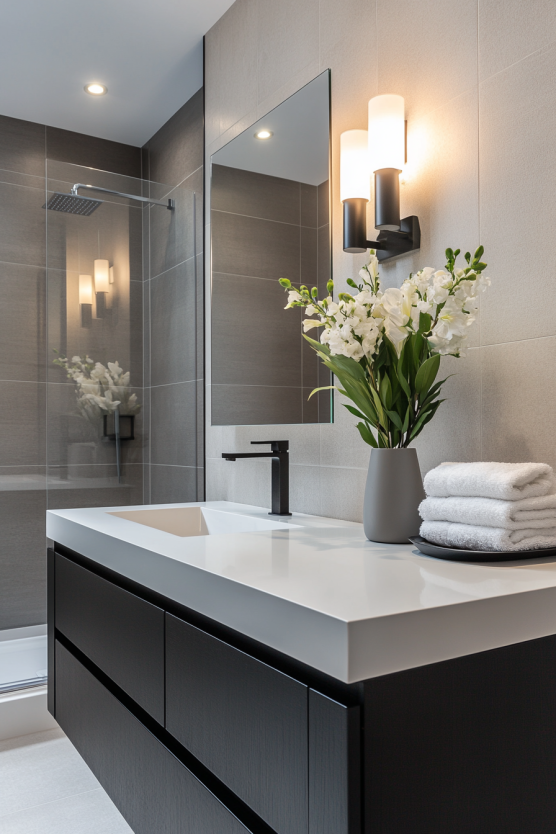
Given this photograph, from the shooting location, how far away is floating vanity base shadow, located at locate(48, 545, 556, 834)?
69cm

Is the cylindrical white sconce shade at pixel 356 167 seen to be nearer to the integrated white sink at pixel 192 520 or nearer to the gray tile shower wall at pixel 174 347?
the integrated white sink at pixel 192 520

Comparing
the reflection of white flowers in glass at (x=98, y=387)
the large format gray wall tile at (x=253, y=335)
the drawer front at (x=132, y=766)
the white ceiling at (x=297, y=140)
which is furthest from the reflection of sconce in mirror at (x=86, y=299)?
the drawer front at (x=132, y=766)

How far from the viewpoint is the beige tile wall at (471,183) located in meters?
1.13

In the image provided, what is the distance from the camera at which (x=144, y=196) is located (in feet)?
8.26

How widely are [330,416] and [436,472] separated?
655mm

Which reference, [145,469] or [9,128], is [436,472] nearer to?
[145,469]

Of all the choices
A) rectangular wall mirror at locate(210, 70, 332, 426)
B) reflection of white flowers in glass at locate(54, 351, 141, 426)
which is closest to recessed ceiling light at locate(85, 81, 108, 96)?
rectangular wall mirror at locate(210, 70, 332, 426)

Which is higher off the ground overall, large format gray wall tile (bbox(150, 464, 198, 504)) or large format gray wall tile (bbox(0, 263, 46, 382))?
large format gray wall tile (bbox(0, 263, 46, 382))

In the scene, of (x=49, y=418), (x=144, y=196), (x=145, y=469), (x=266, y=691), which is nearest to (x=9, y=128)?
(x=144, y=196)

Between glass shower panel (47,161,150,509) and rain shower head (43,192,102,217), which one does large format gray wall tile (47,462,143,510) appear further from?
rain shower head (43,192,102,217)

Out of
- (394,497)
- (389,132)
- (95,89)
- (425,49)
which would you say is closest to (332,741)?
(394,497)

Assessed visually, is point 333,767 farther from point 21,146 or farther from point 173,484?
point 21,146

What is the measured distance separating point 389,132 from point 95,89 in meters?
1.74

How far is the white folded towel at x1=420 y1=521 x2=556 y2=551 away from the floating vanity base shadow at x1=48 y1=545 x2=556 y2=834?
6.5 inches
